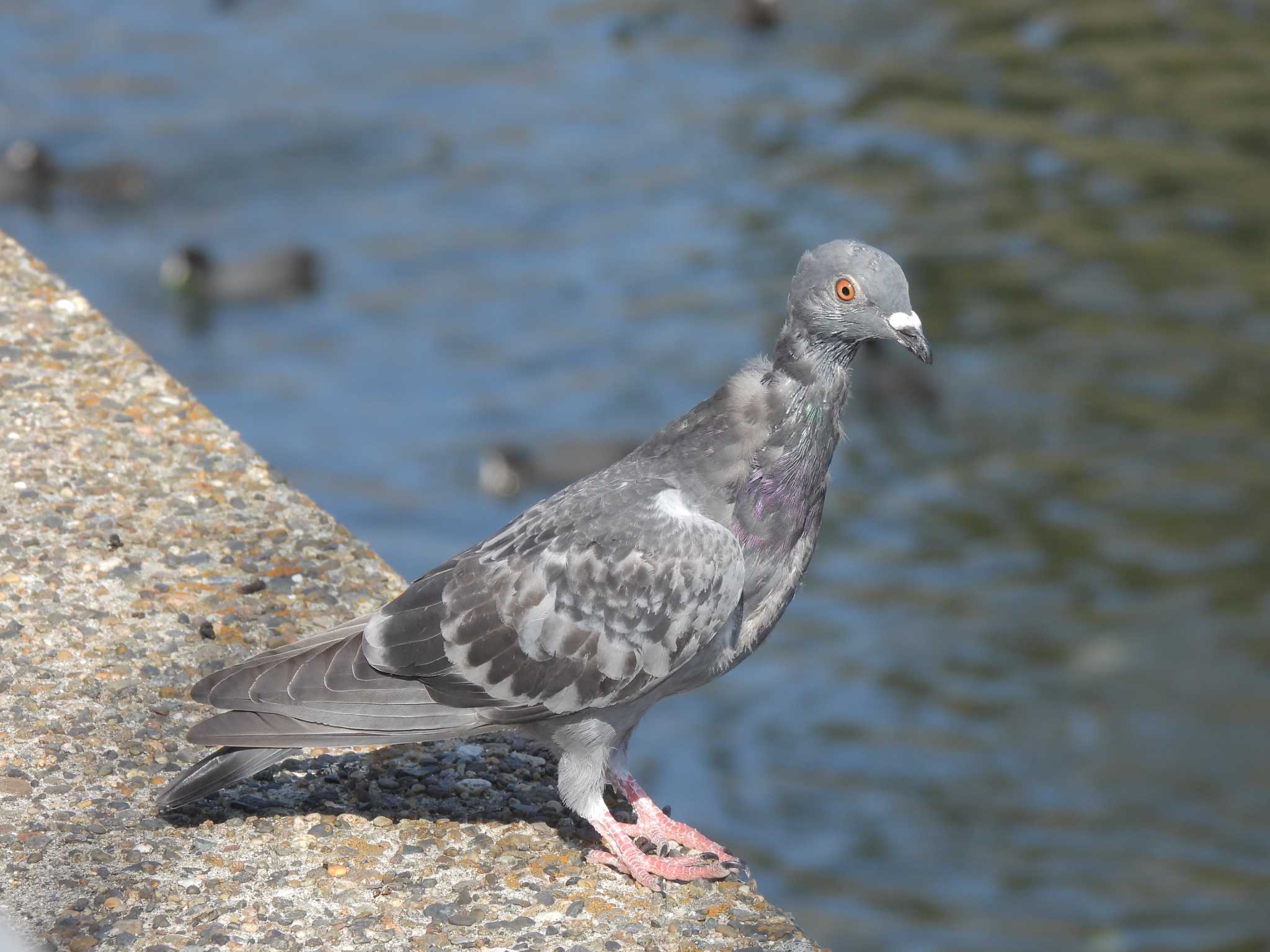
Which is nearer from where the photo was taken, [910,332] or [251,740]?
[251,740]

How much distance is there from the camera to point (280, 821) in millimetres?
4422

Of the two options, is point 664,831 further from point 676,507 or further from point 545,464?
point 545,464

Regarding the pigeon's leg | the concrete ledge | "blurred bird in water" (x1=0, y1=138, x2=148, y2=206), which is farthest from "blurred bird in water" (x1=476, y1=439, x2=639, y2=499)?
the pigeon's leg

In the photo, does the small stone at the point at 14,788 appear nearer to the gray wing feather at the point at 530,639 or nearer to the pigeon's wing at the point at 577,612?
the gray wing feather at the point at 530,639

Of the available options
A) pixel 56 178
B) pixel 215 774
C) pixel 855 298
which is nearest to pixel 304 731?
pixel 215 774

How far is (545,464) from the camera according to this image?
15188mm

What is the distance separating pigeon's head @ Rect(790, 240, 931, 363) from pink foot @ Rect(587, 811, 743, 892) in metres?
1.39

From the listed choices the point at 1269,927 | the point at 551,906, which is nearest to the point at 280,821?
the point at 551,906

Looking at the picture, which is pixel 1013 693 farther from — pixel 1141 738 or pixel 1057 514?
pixel 1057 514

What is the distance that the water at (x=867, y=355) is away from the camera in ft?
39.2

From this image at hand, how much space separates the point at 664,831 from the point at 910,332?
1.48 m

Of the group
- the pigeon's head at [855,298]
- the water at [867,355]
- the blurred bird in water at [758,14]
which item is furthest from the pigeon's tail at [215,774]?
the blurred bird in water at [758,14]

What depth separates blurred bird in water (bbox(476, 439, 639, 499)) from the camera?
1514cm

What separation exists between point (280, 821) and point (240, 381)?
42.2 ft
